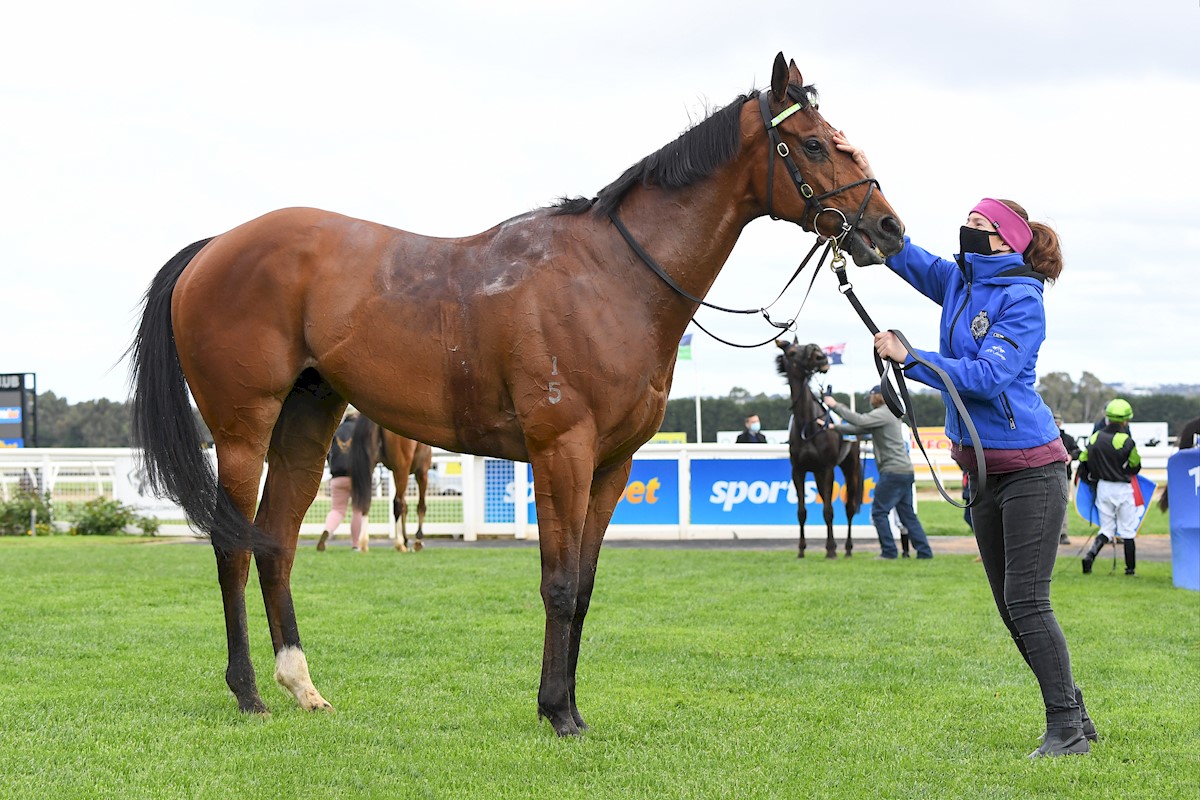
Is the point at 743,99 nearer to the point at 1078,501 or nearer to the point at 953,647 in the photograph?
the point at 953,647

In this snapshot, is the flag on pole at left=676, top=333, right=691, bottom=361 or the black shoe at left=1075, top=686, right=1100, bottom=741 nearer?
the black shoe at left=1075, top=686, right=1100, bottom=741

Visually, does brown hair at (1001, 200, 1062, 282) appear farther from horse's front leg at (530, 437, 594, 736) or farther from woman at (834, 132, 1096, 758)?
horse's front leg at (530, 437, 594, 736)

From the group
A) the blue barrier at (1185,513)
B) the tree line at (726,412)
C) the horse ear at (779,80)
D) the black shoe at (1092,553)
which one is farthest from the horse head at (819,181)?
the tree line at (726,412)

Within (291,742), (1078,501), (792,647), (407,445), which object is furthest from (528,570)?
(291,742)

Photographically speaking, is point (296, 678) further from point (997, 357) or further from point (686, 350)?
point (686, 350)

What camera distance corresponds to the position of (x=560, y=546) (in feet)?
14.4

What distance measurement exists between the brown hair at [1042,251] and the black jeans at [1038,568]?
0.78 meters

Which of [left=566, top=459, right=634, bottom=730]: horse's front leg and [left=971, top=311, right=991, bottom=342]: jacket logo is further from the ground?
[left=971, top=311, right=991, bottom=342]: jacket logo

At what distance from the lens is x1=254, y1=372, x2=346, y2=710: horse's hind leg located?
495cm

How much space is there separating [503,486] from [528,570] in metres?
5.01

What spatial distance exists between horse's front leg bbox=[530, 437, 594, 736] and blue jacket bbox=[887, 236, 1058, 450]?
1.33m

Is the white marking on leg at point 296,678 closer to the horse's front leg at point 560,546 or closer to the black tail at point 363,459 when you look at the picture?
the horse's front leg at point 560,546

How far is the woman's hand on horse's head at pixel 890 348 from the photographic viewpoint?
13.7 ft

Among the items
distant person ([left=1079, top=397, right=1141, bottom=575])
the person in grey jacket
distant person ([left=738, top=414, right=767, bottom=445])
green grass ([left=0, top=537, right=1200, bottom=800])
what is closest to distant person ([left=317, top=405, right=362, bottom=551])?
green grass ([left=0, top=537, right=1200, bottom=800])
